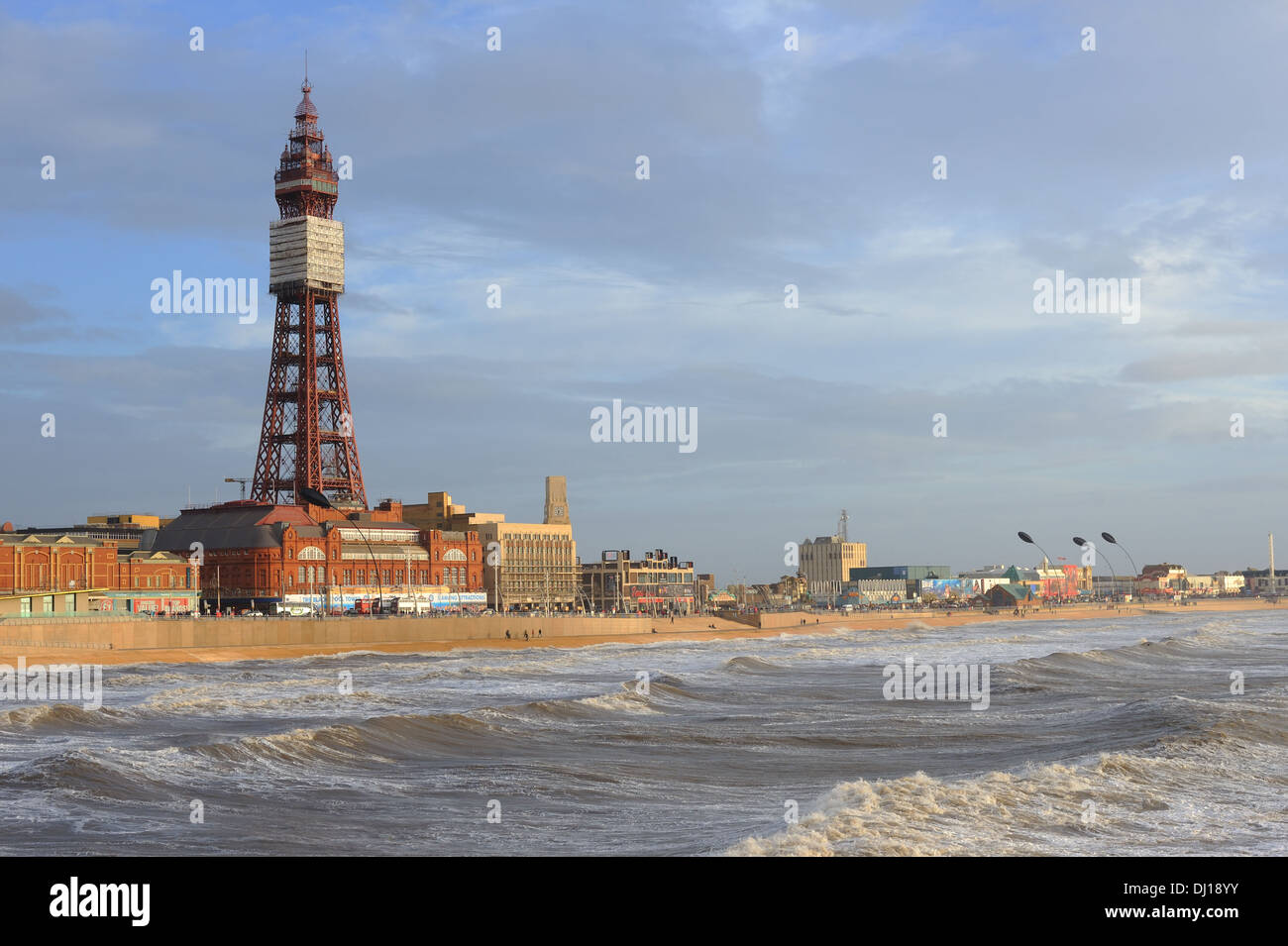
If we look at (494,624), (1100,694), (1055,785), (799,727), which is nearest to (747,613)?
(494,624)

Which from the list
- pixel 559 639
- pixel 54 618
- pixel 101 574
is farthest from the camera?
pixel 101 574

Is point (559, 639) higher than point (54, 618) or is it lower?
lower

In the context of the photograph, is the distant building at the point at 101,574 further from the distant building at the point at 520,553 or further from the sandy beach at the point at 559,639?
the distant building at the point at 520,553

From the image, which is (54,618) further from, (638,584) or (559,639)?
(638,584)

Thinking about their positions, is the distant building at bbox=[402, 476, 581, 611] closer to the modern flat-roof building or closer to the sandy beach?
the modern flat-roof building

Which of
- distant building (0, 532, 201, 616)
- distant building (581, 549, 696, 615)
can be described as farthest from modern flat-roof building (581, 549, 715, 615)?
distant building (0, 532, 201, 616)

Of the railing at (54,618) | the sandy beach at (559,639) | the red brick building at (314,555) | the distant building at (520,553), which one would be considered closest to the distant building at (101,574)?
the red brick building at (314,555)

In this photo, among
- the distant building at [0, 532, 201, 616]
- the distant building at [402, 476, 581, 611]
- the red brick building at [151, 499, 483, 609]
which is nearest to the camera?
the distant building at [0, 532, 201, 616]

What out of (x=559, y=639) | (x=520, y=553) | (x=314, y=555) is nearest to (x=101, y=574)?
(x=314, y=555)
